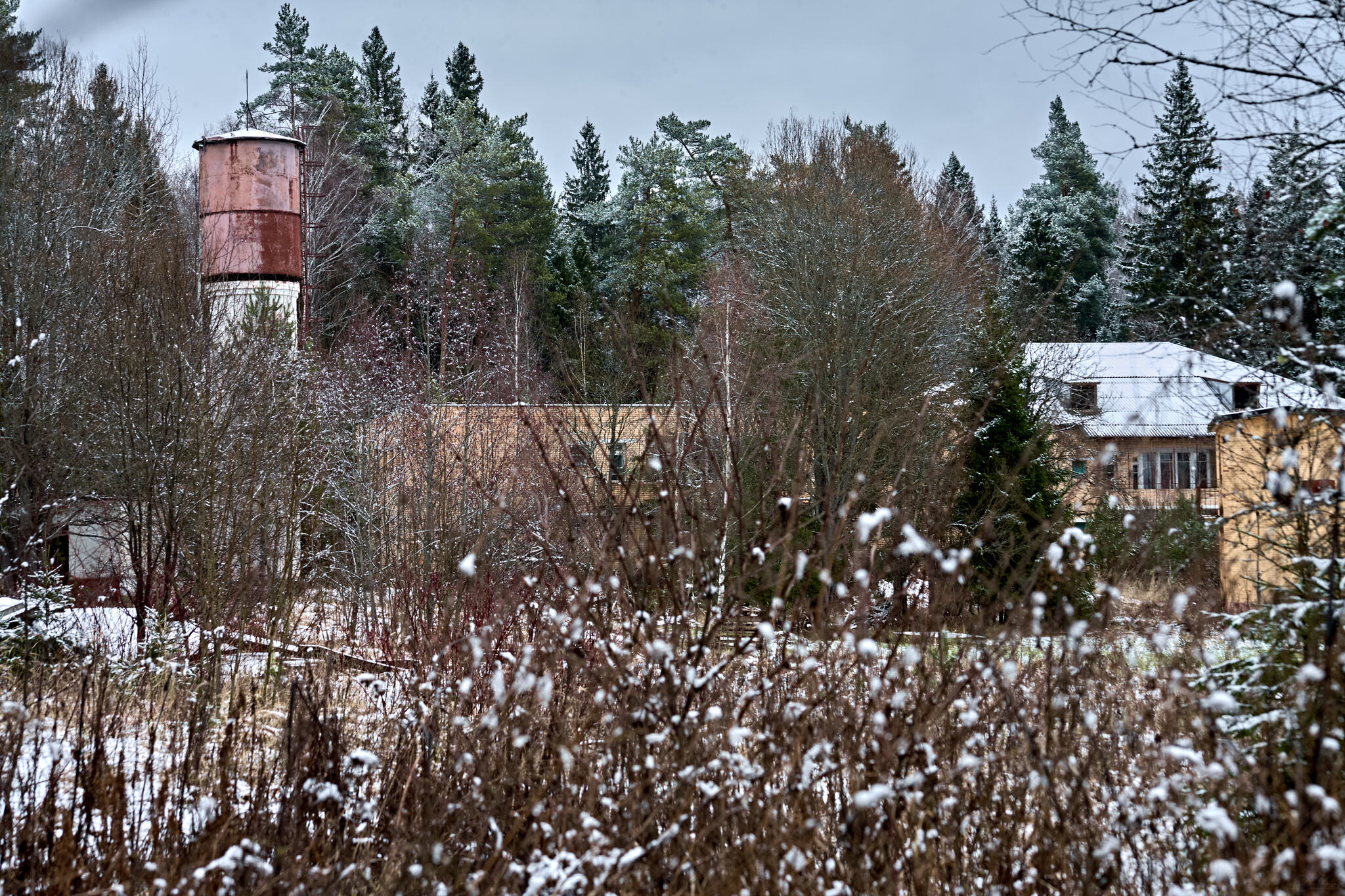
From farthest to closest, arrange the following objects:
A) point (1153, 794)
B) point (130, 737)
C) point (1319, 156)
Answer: point (130, 737) < point (1319, 156) < point (1153, 794)

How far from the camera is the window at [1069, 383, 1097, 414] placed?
27969 millimetres

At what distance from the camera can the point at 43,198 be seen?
16.2m

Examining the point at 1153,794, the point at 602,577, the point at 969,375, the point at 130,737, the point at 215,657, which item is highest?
the point at 969,375

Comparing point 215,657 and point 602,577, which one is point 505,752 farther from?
point 215,657

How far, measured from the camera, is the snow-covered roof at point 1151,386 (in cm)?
448

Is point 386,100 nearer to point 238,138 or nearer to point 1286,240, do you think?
point 238,138

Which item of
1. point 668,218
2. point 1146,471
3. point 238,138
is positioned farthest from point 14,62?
point 1146,471

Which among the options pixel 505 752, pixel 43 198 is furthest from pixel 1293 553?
pixel 43 198

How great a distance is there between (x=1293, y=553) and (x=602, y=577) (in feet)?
8.77

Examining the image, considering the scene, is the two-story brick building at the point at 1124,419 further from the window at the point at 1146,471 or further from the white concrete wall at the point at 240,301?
the white concrete wall at the point at 240,301

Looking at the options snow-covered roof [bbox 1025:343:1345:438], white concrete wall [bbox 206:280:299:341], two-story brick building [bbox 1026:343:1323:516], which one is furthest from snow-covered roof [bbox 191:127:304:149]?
two-story brick building [bbox 1026:343:1323:516]

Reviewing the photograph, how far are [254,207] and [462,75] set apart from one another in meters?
26.9

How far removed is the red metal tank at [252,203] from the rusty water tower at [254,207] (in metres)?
0.01

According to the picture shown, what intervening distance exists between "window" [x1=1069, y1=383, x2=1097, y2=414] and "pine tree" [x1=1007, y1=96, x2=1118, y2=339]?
13.7ft
